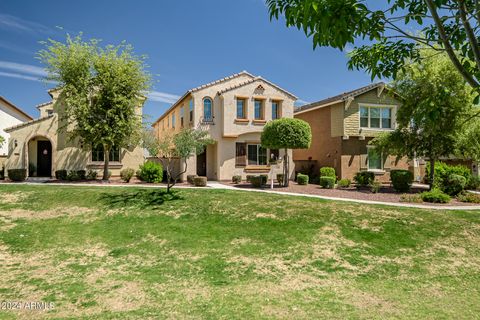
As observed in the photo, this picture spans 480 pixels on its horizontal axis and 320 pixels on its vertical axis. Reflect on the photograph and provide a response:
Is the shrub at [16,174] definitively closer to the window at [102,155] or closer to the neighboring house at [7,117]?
the window at [102,155]

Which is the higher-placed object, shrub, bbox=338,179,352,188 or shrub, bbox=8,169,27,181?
shrub, bbox=8,169,27,181

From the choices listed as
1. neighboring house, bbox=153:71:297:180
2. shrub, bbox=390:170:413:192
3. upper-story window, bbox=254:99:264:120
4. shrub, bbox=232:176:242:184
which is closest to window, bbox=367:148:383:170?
shrub, bbox=390:170:413:192

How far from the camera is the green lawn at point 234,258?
5.71 m

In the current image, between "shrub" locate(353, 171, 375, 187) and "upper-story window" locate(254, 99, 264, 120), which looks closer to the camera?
"shrub" locate(353, 171, 375, 187)

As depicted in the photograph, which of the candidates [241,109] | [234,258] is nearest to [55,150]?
[241,109]

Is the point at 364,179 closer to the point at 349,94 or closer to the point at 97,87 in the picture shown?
the point at 349,94

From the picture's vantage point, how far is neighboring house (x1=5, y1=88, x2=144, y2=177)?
69.3 ft

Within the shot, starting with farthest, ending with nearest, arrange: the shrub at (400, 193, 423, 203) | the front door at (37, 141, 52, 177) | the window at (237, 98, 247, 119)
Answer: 1. the window at (237, 98, 247, 119)
2. the front door at (37, 141, 52, 177)
3. the shrub at (400, 193, 423, 203)

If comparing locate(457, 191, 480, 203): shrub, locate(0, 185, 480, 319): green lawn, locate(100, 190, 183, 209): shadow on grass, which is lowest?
locate(0, 185, 480, 319): green lawn

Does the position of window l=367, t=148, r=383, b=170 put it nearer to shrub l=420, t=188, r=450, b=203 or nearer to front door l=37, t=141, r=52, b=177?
shrub l=420, t=188, r=450, b=203

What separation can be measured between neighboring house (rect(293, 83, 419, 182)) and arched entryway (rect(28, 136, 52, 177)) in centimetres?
2062

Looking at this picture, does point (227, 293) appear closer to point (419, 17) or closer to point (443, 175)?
point (419, 17)

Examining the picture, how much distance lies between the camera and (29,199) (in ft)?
43.6

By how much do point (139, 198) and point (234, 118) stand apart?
35.9 ft
